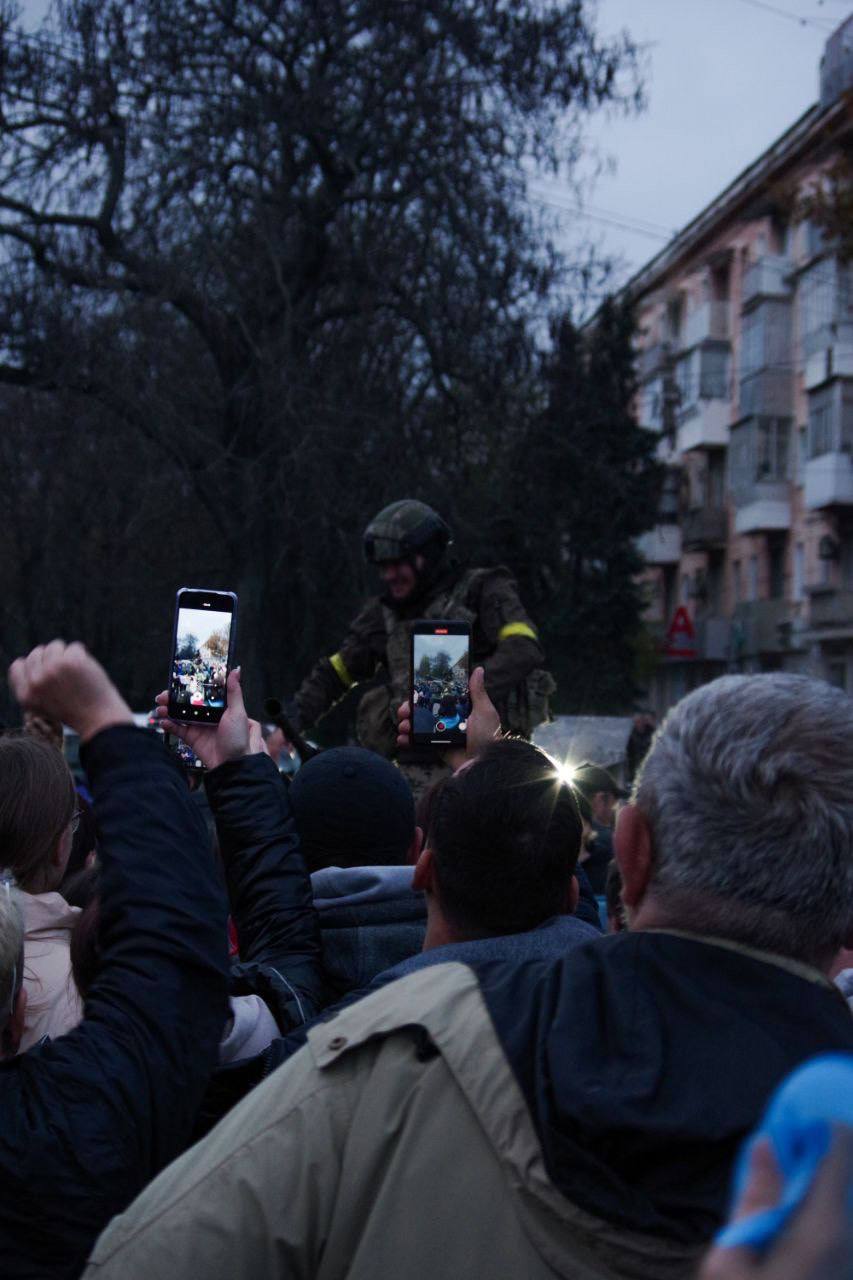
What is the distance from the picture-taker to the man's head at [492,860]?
7.00ft

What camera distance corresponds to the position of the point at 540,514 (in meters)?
20.3

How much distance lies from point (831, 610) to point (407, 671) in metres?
33.9

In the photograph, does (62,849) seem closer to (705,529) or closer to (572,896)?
(572,896)

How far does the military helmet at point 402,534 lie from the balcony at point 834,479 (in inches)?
1257

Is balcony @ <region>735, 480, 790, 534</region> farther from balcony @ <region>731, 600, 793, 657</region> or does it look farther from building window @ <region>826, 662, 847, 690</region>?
building window @ <region>826, 662, 847, 690</region>

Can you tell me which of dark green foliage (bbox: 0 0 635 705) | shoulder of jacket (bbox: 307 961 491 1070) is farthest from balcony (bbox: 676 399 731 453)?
shoulder of jacket (bbox: 307 961 491 1070)

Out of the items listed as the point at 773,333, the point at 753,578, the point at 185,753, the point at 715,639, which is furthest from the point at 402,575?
the point at 715,639

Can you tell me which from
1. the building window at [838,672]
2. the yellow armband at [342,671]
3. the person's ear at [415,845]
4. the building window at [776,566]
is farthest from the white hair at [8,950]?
the building window at [776,566]

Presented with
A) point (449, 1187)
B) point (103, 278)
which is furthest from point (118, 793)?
point (103, 278)

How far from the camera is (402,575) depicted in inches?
219

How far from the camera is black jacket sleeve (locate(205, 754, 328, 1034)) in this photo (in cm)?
274

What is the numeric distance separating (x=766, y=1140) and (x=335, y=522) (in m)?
15.4

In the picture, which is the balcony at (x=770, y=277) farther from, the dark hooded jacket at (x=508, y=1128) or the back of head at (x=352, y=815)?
the dark hooded jacket at (x=508, y=1128)

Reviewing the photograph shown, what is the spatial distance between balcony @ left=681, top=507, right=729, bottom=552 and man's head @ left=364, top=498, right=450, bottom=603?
138 feet
